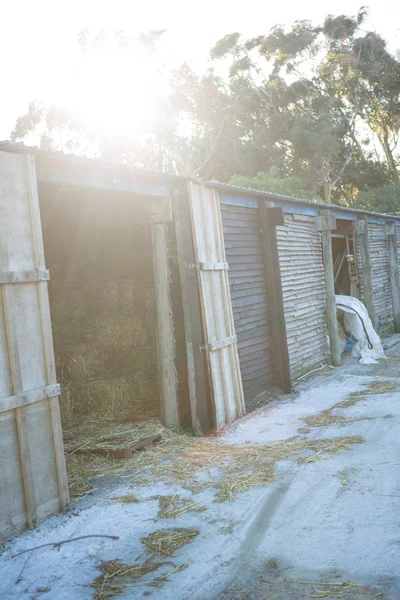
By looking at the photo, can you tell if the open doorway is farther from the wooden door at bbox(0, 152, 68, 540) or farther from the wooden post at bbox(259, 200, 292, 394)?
the wooden door at bbox(0, 152, 68, 540)

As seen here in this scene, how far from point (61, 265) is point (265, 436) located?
162 inches

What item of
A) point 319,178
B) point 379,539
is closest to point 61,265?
point 379,539

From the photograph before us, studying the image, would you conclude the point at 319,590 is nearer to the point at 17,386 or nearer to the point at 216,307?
the point at 17,386

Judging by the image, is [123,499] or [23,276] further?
[123,499]

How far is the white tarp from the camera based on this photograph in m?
11.9

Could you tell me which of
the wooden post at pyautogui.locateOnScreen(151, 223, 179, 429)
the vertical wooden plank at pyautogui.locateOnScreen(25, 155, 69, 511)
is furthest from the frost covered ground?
the wooden post at pyautogui.locateOnScreen(151, 223, 179, 429)

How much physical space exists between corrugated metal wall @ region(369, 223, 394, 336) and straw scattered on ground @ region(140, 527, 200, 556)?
34.1 ft

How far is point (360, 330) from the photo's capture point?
12086 mm

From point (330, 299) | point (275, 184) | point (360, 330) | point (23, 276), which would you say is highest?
point (275, 184)

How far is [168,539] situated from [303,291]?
704 centimetres

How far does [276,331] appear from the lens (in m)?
9.32

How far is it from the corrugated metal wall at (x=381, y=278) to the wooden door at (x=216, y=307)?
6.99 m

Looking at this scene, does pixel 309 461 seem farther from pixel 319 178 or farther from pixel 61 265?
pixel 319 178

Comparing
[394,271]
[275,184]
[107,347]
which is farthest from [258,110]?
[107,347]
